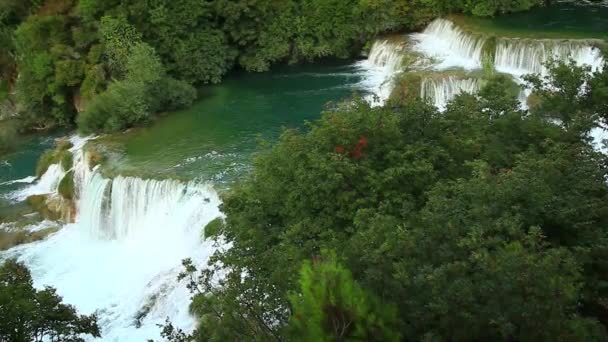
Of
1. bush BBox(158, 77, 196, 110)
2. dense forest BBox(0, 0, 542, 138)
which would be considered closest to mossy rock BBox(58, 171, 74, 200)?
dense forest BBox(0, 0, 542, 138)

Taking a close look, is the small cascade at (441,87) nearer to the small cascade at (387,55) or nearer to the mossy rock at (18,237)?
the small cascade at (387,55)

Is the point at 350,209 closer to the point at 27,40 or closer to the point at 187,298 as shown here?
the point at 187,298

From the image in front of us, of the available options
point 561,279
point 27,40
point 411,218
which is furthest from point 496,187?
point 27,40

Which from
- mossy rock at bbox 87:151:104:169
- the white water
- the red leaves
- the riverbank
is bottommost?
the white water

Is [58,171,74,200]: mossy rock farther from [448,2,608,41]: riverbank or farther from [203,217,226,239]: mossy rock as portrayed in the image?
[448,2,608,41]: riverbank

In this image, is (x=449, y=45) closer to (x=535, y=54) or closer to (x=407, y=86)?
(x=535, y=54)

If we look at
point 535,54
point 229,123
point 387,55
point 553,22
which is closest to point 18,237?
point 229,123
